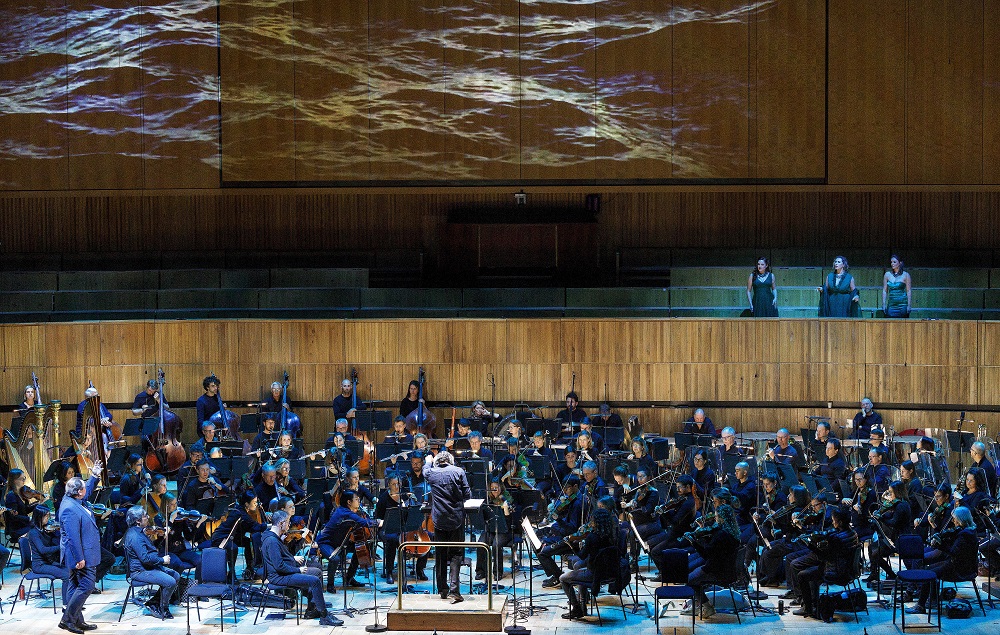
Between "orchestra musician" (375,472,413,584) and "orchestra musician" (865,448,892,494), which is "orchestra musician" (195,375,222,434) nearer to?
"orchestra musician" (375,472,413,584)

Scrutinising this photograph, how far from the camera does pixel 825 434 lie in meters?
14.2

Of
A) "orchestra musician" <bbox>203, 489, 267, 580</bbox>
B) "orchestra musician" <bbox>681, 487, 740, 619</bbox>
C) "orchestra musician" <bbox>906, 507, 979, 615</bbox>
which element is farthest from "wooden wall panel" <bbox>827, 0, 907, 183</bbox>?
"orchestra musician" <bbox>203, 489, 267, 580</bbox>

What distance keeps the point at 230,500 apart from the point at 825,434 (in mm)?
6656

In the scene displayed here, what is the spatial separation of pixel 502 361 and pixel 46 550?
7.50 m

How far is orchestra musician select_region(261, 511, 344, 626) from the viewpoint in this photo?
10.8m

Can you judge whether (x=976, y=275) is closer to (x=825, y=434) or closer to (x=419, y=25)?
(x=825, y=434)

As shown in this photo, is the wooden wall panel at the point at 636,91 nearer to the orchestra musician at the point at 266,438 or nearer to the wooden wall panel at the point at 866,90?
the wooden wall panel at the point at 866,90

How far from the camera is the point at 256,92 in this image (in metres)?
17.9

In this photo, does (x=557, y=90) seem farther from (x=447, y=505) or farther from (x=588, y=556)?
(x=588, y=556)

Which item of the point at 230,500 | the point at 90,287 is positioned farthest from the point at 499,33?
the point at 230,500

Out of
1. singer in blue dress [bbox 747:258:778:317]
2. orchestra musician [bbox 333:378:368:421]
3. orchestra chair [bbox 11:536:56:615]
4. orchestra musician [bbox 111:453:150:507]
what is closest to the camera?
orchestra chair [bbox 11:536:56:615]

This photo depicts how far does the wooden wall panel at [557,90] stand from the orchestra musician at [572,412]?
340cm

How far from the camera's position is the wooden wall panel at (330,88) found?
17.8 metres

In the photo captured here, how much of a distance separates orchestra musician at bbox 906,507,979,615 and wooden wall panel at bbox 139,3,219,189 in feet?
37.0
